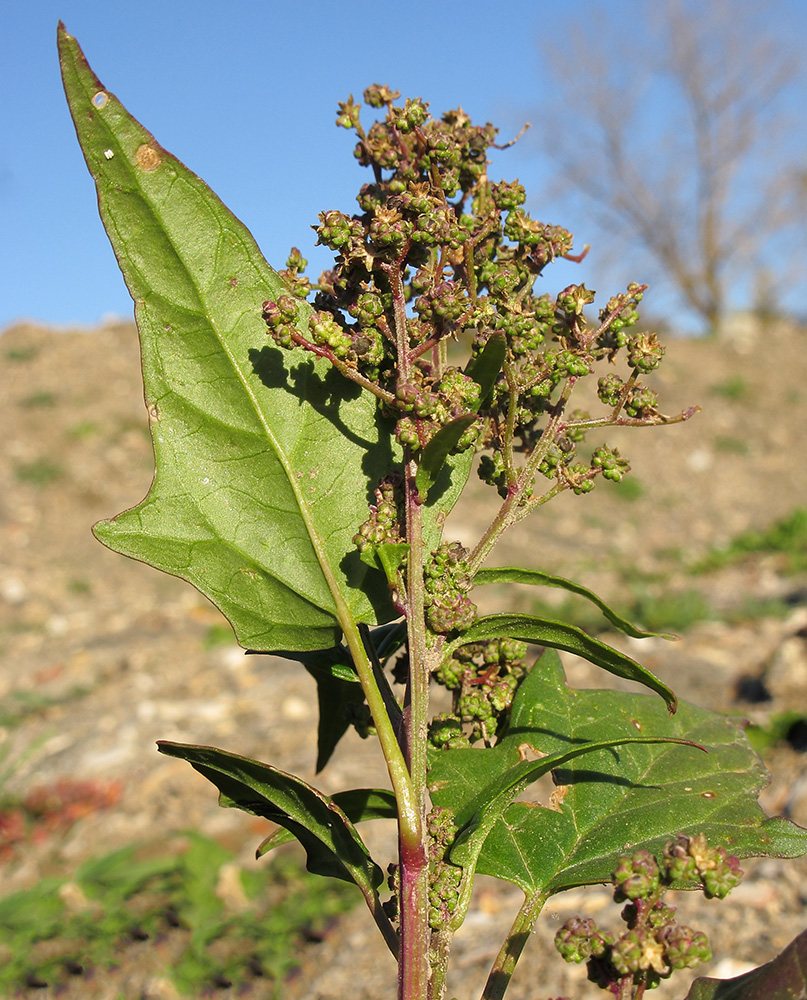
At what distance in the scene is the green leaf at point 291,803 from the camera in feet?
3.01

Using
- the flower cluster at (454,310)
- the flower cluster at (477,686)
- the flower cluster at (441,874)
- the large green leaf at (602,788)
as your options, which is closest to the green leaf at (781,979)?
the large green leaf at (602,788)

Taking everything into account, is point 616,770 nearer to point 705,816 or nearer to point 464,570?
point 705,816

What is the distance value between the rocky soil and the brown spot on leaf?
3.55ft

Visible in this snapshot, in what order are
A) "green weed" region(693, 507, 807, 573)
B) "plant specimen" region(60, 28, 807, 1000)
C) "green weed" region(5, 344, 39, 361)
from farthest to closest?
"green weed" region(5, 344, 39, 361), "green weed" region(693, 507, 807, 573), "plant specimen" region(60, 28, 807, 1000)

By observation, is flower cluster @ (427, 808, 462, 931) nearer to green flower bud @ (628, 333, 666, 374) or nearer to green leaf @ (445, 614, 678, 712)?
Result: green leaf @ (445, 614, 678, 712)

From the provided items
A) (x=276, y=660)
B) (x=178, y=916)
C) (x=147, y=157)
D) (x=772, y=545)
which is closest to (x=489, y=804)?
(x=147, y=157)

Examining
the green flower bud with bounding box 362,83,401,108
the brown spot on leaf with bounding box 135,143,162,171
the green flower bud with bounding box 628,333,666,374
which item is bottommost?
the brown spot on leaf with bounding box 135,143,162,171

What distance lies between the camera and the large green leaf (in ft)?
3.42

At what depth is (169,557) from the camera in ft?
3.34

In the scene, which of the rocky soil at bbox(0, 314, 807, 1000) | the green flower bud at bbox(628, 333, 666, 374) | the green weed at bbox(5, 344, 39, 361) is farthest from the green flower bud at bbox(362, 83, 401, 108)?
the green weed at bbox(5, 344, 39, 361)

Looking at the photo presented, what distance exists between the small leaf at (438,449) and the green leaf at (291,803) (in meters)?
0.33

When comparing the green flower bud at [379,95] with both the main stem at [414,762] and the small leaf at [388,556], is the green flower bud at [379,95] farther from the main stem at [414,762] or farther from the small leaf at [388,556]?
the small leaf at [388,556]

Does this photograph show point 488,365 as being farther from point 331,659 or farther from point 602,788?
point 602,788

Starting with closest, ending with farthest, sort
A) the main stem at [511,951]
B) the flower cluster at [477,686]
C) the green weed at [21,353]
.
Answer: the main stem at [511,951] < the flower cluster at [477,686] < the green weed at [21,353]
